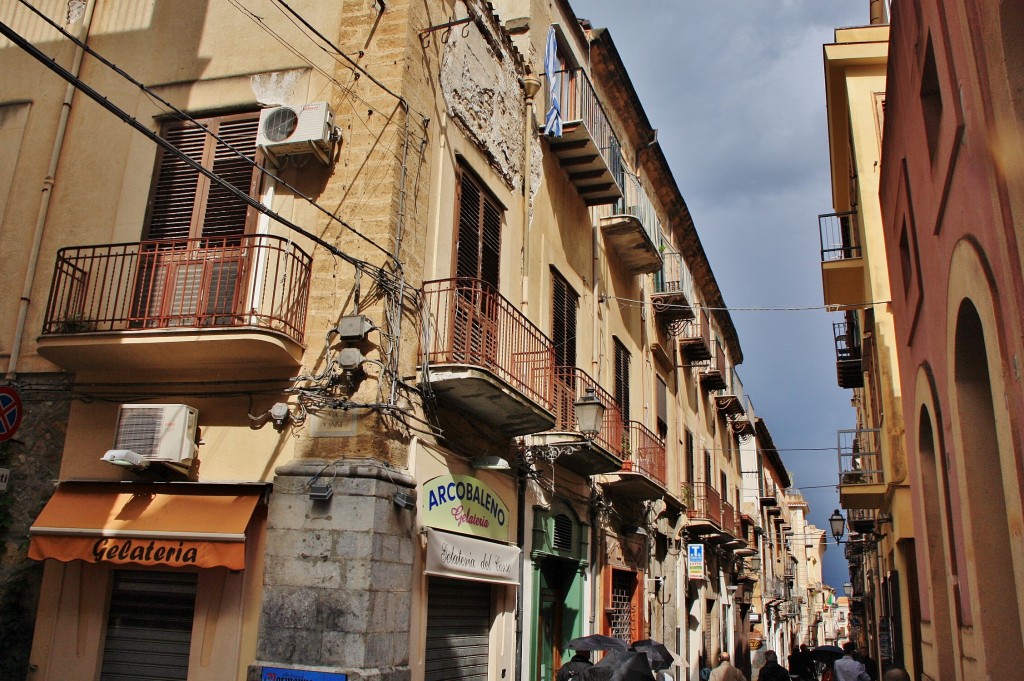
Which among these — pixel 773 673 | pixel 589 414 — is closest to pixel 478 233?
pixel 589 414

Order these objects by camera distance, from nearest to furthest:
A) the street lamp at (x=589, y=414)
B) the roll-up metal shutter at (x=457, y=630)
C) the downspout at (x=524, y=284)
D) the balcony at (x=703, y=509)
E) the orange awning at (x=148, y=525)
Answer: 1. the orange awning at (x=148, y=525)
2. the roll-up metal shutter at (x=457, y=630)
3. the downspout at (x=524, y=284)
4. the street lamp at (x=589, y=414)
5. the balcony at (x=703, y=509)

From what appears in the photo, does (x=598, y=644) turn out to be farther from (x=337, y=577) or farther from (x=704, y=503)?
(x=704, y=503)

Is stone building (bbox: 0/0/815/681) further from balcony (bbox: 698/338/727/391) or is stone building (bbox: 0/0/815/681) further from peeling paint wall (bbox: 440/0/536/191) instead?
balcony (bbox: 698/338/727/391)

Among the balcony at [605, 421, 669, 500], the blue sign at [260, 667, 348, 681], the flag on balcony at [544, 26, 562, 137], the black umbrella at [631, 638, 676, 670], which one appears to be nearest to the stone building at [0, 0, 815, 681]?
the blue sign at [260, 667, 348, 681]

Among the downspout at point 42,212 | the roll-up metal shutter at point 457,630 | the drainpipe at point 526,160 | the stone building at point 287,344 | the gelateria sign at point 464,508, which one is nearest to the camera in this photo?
the stone building at point 287,344

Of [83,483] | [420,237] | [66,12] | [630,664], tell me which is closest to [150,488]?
[83,483]

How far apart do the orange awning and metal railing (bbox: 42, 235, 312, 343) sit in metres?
1.70

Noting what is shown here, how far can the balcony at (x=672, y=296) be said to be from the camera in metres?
20.7

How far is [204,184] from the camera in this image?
10094 mm

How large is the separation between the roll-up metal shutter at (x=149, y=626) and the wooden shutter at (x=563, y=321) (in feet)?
→ 22.8

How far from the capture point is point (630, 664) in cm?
971

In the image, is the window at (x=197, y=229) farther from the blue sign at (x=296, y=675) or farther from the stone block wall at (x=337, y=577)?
the blue sign at (x=296, y=675)

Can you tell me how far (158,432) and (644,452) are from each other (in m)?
9.99

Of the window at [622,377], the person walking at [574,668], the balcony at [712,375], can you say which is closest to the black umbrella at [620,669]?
the person walking at [574,668]
